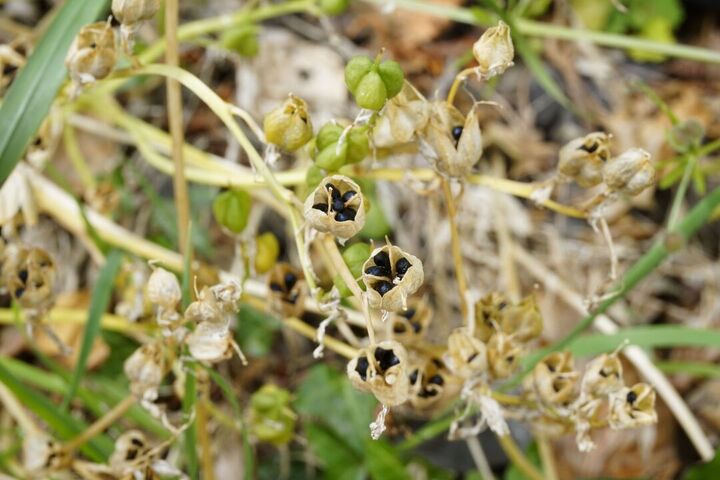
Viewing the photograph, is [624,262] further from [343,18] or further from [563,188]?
[343,18]

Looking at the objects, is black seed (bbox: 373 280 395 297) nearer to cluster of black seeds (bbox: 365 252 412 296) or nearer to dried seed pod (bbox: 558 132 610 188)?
cluster of black seeds (bbox: 365 252 412 296)

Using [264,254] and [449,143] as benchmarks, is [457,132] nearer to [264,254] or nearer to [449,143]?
[449,143]

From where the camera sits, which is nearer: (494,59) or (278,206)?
(494,59)

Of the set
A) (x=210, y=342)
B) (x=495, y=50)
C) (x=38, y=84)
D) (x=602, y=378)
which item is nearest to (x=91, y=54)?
(x=38, y=84)

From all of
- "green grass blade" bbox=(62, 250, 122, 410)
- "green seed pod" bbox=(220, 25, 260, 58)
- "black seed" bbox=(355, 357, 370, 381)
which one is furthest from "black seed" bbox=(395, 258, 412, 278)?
"green seed pod" bbox=(220, 25, 260, 58)

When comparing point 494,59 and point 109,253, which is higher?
point 494,59

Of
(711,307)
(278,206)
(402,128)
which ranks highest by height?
(402,128)

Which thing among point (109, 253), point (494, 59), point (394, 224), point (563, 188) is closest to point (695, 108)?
point (563, 188)
